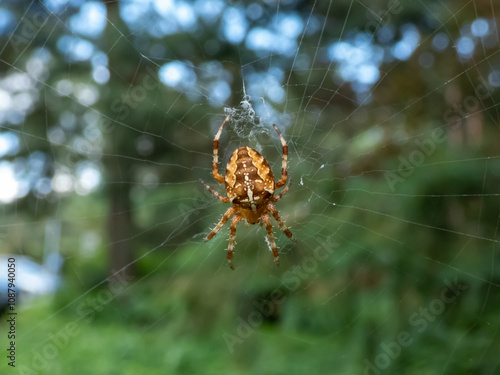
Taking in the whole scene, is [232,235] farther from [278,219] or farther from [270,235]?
[278,219]

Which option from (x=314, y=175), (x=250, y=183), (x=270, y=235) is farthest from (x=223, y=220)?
(x=314, y=175)

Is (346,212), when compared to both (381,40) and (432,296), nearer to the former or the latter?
(432,296)

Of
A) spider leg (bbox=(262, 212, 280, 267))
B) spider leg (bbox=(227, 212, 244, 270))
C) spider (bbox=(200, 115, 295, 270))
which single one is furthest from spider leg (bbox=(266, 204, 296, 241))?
spider leg (bbox=(227, 212, 244, 270))

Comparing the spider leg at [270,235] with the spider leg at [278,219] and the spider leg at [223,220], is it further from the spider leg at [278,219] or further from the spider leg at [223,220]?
the spider leg at [223,220]

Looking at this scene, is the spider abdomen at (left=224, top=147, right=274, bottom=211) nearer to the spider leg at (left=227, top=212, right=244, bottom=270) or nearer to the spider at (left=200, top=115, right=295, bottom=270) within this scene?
the spider at (left=200, top=115, right=295, bottom=270)

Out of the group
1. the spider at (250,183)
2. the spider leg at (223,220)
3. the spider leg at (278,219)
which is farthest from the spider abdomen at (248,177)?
the spider leg at (223,220)

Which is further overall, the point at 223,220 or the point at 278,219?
the point at 223,220
